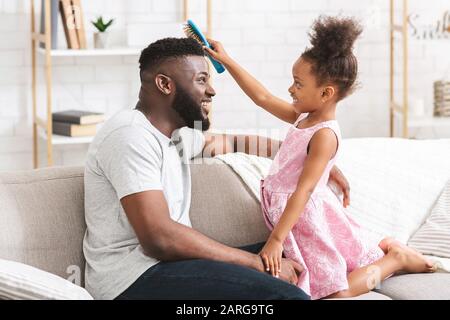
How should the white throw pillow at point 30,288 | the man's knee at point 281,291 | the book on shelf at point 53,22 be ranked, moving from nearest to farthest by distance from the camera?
the white throw pillow at point 30,288 → the man's knee at point 281,291 → the book on shelf at point 53,22

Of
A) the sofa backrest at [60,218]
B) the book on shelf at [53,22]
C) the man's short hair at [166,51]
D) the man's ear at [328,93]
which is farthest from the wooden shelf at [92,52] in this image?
the man's ear at [328,93]

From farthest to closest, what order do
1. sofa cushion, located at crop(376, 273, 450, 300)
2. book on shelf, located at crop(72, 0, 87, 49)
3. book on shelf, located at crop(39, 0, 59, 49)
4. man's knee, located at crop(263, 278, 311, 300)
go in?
1. book on shelf, located at crop(72, 0, 87, 49)
2. book on shelf, located at crop(39, 0, 59, 49)
3. sofa cushion, located at crop(376, 273, 450, 300)
4. man's knee, located at crop(263, 278, 311, 300)

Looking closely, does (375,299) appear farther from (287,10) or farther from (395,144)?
Result: (287,10)

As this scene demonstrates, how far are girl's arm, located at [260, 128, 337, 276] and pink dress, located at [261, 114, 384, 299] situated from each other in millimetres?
43

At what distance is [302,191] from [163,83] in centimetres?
43

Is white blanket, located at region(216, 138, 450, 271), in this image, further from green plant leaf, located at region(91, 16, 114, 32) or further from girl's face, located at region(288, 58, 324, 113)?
green plant leaf, located at region(91, 16, 114, 32)

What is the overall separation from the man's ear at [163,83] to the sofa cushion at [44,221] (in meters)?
0.34

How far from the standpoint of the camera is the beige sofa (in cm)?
194

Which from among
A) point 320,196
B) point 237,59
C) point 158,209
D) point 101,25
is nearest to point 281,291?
point 158,209

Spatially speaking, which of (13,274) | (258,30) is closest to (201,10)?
(258,30)

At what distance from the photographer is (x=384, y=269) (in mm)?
2121

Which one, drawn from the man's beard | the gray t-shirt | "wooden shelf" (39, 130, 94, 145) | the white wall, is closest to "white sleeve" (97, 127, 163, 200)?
the gray t-shirt

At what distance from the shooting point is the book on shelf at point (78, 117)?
11.7 feet

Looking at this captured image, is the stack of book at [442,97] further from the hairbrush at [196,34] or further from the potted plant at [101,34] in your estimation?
the hairbrush at [196,34]
